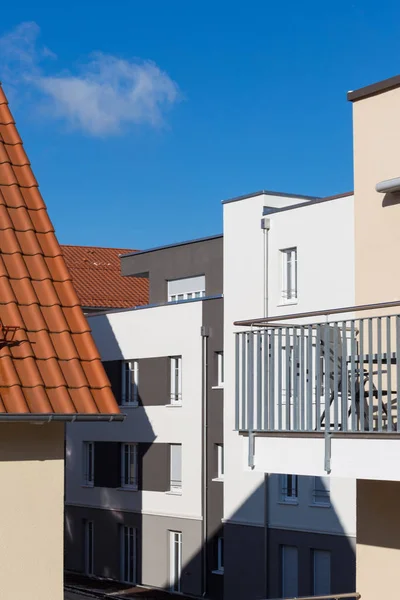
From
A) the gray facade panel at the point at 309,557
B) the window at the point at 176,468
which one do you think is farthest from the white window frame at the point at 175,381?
the gray facade panel at the point at 309,557

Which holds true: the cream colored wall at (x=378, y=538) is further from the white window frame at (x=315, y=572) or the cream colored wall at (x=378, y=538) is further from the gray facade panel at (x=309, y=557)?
the white window frame at (x=315, y=572)

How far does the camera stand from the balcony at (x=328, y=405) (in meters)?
9.53

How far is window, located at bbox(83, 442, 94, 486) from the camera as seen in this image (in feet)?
143

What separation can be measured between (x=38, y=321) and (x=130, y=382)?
32314 millimetres

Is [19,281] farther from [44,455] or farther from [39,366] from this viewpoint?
[44,455]

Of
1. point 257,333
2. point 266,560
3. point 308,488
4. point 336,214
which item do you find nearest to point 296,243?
point 336,214

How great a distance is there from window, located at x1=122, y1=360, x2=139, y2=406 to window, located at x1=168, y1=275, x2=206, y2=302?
2.72 metres

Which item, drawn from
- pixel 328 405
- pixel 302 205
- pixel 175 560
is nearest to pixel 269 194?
pixel 302 205

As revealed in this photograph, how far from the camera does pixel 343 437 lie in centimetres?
990

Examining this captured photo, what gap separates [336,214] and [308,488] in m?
7.70

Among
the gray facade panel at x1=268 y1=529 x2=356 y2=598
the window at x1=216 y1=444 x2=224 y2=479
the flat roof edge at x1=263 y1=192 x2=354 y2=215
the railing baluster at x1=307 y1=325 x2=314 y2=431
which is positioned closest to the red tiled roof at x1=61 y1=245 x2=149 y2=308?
the window at x1=216 y1=444 x2=224 y2=479

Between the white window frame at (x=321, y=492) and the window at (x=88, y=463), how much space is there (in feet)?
43.1

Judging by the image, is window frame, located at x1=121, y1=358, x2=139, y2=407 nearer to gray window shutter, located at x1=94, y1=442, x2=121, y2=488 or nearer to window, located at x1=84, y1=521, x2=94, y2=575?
gray window shutter, located at x1=94, y1=442, x2=121, y2=488

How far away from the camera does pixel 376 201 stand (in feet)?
37.6
